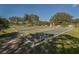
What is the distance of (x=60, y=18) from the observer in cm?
270

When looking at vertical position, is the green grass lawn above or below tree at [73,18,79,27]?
below

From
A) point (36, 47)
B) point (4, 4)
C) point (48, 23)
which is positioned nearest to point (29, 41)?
point (36, 47)

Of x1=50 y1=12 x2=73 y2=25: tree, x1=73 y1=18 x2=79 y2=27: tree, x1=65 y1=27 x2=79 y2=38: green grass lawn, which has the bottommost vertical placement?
x1=65 y1=27 x2=79 y2=38: green grass lawn

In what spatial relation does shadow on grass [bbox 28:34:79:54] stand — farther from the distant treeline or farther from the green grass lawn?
the distant treeline

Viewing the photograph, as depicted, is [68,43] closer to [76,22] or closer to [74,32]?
[74,32]

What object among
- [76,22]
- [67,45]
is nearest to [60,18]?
[76,22]

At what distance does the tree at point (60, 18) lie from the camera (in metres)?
2.66

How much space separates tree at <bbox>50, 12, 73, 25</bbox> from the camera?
2.66 meters

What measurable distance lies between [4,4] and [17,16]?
0.58 ft

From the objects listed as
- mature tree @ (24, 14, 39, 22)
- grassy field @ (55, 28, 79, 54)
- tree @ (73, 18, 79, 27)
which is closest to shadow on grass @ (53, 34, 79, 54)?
grassy field @ (55, 28, 79, 54)
